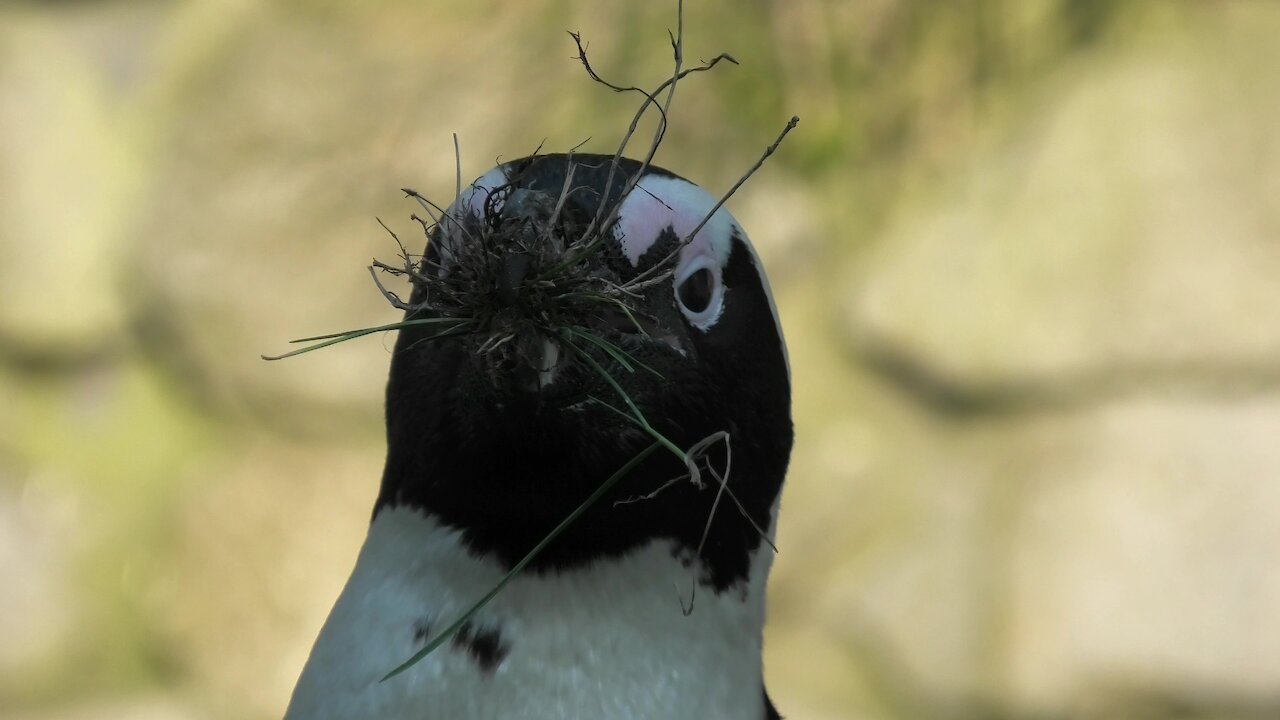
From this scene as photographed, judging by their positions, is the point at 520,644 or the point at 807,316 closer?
the point at 520,644

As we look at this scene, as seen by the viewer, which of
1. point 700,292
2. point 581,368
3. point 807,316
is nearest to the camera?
point 581,368

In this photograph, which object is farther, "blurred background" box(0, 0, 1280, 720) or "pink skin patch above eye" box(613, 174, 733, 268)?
"blurred background" box(0, 0, 1280, 720)

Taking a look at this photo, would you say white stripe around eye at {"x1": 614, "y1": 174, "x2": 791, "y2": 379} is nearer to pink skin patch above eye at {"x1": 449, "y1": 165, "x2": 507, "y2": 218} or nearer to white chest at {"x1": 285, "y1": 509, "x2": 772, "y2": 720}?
pink skin patch above eye at {"x1": 449, "y1": 165, "x2": 507, "y2": 218}

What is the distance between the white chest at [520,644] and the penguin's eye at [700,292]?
13 cm

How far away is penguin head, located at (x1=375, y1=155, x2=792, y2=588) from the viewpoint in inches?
25.3

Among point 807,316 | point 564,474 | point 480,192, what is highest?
point 480,192

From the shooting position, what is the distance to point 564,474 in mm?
716

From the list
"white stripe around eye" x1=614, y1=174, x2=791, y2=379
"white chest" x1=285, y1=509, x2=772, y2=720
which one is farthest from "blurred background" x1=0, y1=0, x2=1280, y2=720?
"white chest" x1=285, y1=509, x2=772, y2=720

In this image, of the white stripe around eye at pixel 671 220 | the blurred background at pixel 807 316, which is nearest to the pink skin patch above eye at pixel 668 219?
the white stripe around eye at pixel 671 220

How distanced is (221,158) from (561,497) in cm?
155

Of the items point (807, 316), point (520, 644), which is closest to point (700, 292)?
point (520, 644)

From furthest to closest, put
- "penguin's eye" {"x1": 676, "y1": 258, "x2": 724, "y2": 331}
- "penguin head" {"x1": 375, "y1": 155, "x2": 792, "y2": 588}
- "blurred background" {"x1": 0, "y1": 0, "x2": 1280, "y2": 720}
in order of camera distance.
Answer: "blurred background" {"x1": 0, "y1": 0, "x2": 1280, "y2": 720}
"penguin's eye" {"x1": 676, "y1": 258, "x2": 724, "y2": 331}
"penguin head" {"x1": 375, "y1": 155, "x2": 792, "y2": 588}

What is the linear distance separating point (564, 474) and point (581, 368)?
7 centimetres

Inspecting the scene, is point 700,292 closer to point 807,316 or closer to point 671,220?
point 671,220
